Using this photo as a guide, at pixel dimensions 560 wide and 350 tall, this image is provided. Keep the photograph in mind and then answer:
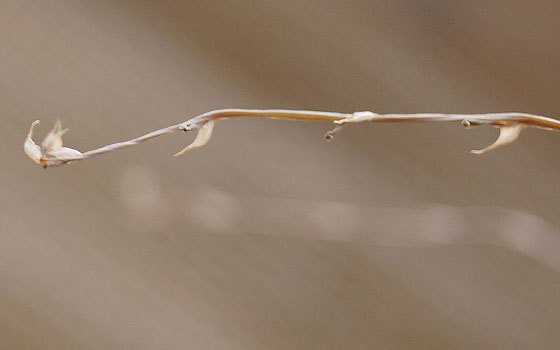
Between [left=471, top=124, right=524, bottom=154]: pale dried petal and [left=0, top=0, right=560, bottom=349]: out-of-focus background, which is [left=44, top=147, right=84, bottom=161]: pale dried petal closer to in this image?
[left=471, top=124, right=524, bottom=154]: pale dried petal

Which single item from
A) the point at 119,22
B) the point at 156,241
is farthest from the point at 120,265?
the point at 119,22

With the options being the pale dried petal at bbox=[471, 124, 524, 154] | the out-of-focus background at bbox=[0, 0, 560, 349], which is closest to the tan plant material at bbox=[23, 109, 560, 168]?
the pale dried petal at bbox=[471, 124, 524, 154]

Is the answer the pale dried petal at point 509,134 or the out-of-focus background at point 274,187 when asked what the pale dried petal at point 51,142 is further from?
the out-of-focus background at point 274,187

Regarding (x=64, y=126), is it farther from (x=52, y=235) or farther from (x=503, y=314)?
(x=503, y=314)

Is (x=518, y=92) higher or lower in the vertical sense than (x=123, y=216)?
higher

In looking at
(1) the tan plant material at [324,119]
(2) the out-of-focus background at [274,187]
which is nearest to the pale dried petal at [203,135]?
(1) the tan plant material at [324,119]

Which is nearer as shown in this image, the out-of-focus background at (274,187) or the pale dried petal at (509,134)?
the pale dried petal at (509,134)

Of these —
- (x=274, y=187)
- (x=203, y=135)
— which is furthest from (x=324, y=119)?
(x=274, y=187)

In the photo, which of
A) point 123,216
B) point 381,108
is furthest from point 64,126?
point 381,108
